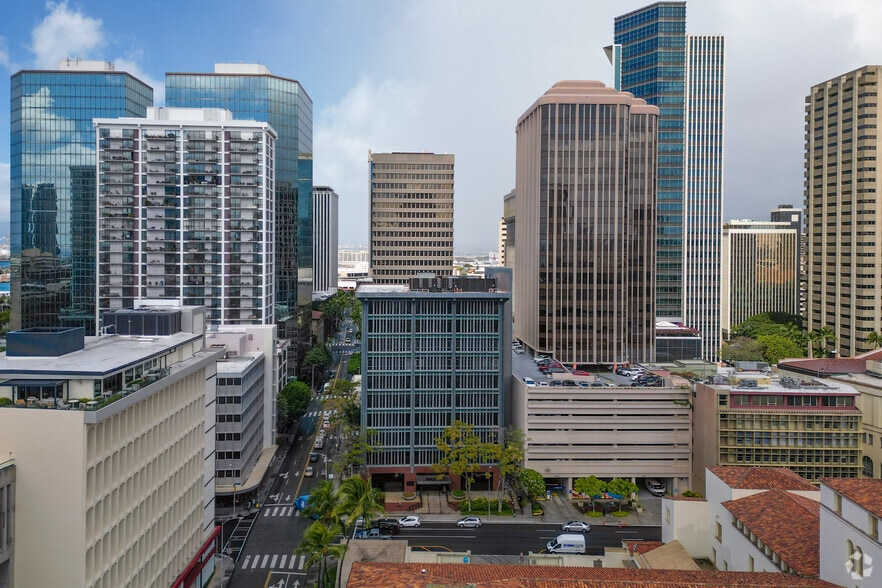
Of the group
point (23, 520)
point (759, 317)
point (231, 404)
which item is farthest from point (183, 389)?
point (759, 317)

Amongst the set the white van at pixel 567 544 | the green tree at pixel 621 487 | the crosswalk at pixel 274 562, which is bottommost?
the crosswalk at pixel 274 562

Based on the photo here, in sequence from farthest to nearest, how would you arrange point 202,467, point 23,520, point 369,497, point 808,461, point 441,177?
point 441,177, point 808,461, point 202,467, point 369,497, point 23,520

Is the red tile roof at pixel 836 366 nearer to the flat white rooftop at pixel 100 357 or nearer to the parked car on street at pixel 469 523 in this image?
the parked car on street at pixel 469 523

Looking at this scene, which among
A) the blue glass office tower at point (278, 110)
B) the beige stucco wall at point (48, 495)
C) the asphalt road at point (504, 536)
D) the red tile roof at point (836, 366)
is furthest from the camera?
the blue glass office tower at point (278, 110)

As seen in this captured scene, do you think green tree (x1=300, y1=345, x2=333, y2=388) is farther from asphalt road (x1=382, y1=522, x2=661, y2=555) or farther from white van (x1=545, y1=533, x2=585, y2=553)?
white van (x1=545, y1=533, x2=585, y2=553)

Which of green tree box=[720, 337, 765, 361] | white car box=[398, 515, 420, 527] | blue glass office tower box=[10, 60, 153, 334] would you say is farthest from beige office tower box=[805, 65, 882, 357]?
blue glass office tower box=[10, 60, 153, 334]

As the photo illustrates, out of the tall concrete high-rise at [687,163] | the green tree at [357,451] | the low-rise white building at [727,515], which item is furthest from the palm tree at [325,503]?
the tall concrete high-rise at [687,163]

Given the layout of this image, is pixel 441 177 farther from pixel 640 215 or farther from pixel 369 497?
pixel 369 497
